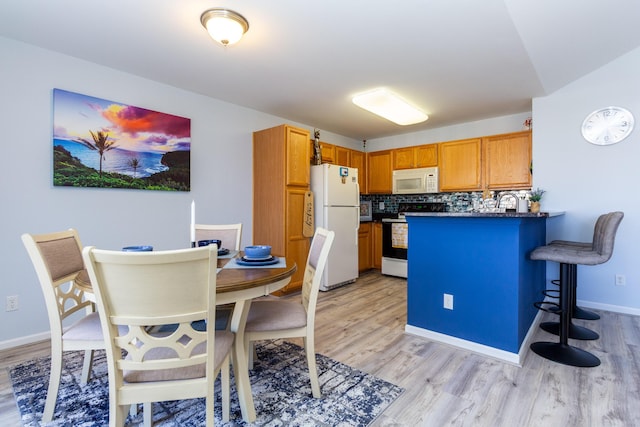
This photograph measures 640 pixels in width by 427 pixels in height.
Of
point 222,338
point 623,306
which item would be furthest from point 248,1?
point 623,306

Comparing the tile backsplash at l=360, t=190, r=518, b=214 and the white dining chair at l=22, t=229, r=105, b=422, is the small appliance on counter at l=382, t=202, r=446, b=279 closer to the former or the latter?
the tile backsplash at l=360, t=190, r=518, b=214

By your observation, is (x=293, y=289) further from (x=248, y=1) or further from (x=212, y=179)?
(x=248, y=1)

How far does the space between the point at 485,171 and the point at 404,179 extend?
117 centimetres

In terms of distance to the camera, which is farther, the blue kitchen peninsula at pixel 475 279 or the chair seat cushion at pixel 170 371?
the blue kitchen peninsula at pixel 475 279

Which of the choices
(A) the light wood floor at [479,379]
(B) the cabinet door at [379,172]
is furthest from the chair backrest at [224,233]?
(B) the cabinet door at [379,172]

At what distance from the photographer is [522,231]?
2.16m

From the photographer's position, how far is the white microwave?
15.3 ft

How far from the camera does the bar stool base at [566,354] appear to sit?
2061 mm

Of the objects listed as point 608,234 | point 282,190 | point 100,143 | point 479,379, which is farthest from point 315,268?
point 100,143

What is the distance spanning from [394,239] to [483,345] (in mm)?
2492

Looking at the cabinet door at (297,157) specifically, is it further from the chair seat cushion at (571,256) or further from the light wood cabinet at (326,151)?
the chair seat cushion at (571,256)

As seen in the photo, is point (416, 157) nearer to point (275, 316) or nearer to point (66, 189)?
point (275, 316)

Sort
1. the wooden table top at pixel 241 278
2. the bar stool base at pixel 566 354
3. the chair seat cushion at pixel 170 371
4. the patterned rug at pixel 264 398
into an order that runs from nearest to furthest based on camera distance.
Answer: the chair seat cushion at pixel 170 371
the wooden table top at pixel 241 278
the patterned rug at pixel 264 398
the bar stool base at pixel 566 354

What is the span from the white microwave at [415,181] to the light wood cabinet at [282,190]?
1.78 meters
